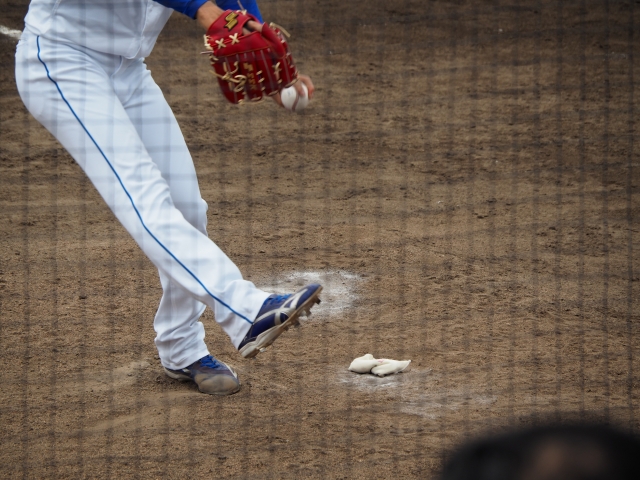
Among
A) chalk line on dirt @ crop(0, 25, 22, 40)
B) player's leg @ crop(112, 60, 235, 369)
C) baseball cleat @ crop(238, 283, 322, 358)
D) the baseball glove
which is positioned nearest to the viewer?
baseball cleat @ crop(238, 283, 322, 358)

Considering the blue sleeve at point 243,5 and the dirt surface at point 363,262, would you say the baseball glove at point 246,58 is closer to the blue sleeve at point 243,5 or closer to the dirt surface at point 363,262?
the blue sleeve at point 243,5

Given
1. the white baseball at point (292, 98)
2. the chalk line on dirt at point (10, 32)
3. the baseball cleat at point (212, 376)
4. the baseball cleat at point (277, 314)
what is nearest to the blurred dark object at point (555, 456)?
the baseball cleat at point (277, 314)

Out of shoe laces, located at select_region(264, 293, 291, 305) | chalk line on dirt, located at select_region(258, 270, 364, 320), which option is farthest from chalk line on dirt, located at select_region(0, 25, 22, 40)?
shoe laces, located at select_region(264, 293, 291, 305)

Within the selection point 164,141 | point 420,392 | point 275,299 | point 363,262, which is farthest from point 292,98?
point 363,262

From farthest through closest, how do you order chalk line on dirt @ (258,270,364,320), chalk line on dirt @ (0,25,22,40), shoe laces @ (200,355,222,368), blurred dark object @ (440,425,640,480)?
chalk line on dirt @ (0,25,22,40) < chalk line on dirt @ (258,270,364,320) < shoe laces @ (200,355,222,368) < blurred dark object @ (440,425,640,480)

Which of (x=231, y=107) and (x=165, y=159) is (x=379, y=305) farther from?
(x=231, y=107)

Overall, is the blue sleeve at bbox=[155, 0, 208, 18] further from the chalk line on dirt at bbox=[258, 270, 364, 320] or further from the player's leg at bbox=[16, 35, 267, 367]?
the chalk line on dirt at bbox=[258, 270, 364, 320]
